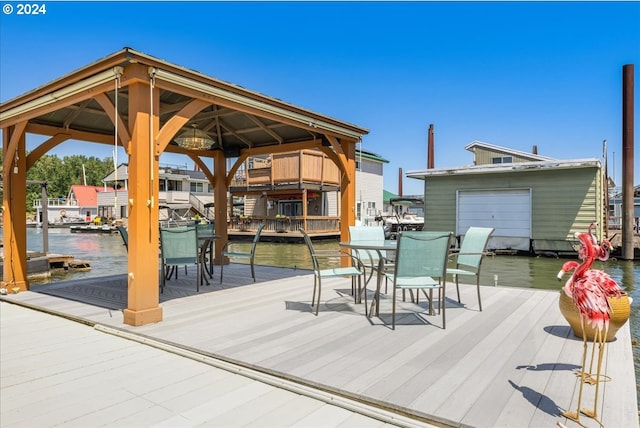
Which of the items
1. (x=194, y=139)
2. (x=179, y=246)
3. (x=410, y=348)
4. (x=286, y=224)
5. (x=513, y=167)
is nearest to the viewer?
(x=410, y=348)

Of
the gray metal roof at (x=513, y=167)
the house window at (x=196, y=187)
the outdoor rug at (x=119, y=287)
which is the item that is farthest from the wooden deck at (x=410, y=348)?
the house window at (x=196, y=187)

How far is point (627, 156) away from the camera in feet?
37.7

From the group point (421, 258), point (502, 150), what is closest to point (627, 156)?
point (502, 150)

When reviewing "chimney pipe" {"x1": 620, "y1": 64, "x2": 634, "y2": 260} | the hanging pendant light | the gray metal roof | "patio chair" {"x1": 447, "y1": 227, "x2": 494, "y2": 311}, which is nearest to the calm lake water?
"chimney pipe" {"x1": 620, "y1": 64, "x2": 634, "y2": 260}

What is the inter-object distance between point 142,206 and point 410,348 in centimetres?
269

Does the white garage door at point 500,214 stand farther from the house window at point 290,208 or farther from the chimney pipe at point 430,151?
the chimney pipe at point 430,151

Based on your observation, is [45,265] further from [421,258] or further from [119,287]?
[421,258]

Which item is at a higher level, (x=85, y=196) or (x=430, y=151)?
(x=430, y=151)

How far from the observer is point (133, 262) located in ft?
12.4

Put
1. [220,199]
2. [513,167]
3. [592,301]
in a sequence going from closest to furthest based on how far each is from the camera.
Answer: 1. [592,301]
2. [220,199]
3. [513,167]

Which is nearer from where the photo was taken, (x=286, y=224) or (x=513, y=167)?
(x=513, y=167)

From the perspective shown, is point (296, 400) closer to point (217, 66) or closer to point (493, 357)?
point (493, 357)

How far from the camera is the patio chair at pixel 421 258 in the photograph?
3.51 metres

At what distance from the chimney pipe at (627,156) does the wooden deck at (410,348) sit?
349 inches
